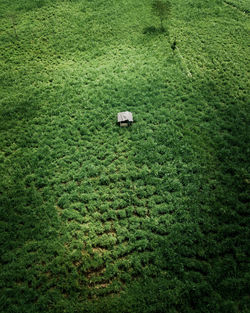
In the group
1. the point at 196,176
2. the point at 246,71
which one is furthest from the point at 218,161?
the point at 246,71

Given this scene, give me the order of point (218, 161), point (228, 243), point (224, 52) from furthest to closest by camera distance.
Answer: point (224, 52) → point (218, 161) → point (228, 243)

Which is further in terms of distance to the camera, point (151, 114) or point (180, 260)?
point (151, 114)

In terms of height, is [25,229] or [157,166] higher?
[157,166]

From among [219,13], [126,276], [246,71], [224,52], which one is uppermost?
[219,13]

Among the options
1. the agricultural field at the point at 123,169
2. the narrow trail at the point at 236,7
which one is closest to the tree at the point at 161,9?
the agricultural field at the point at 123,169

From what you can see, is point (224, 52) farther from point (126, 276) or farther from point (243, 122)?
point (126, 276)

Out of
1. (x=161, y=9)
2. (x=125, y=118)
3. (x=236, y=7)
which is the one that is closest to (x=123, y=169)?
(x=125, y=118)

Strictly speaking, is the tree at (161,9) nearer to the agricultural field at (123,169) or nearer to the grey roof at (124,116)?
the agricultural field at (123,169)

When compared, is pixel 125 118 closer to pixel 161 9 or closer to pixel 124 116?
pixel 124 116
